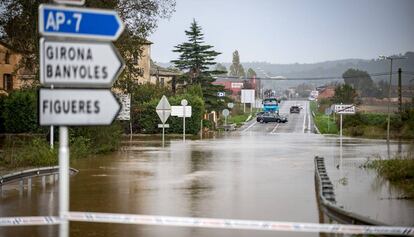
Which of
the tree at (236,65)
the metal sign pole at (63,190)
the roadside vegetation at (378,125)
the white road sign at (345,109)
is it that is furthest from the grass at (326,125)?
the tree at (236,65)

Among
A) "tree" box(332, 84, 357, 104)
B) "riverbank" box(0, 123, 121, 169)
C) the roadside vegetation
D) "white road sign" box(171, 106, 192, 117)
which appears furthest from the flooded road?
"tree" box(332, 84, 357, 104)

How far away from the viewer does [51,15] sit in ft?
19.8

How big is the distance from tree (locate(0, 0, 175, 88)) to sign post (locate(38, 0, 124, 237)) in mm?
21351

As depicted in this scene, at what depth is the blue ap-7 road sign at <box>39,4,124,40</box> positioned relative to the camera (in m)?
6.03

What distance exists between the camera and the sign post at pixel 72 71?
19.9ft

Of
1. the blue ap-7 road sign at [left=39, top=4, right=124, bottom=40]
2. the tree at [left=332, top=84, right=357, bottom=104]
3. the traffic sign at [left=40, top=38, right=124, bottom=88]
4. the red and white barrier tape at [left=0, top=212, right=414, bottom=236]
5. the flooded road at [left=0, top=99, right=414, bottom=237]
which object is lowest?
the flooded road at [left=0, top=99, right=414, bottom=237]

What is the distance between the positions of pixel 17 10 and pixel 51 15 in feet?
76.9

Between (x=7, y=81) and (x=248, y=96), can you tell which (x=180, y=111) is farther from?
(x=248, y=96)

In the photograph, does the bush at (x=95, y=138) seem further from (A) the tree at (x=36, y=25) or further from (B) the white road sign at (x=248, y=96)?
(B) the white road sign at (x=248, y=96)

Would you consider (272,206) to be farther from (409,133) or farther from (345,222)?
(409,133)

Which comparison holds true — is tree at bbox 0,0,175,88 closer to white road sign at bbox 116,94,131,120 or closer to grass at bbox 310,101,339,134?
white road sign at bbox 116,94,131,120

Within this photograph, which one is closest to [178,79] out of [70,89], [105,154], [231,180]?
[105,154]

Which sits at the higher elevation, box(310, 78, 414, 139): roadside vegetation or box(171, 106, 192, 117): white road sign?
box(171, 106, 192, 117): white road sign

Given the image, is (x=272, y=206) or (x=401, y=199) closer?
(x=272, y=206)
